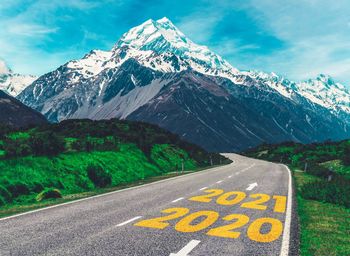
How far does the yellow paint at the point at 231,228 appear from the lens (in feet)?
27.3

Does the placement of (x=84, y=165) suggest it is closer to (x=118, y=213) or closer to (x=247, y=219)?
(x=118, y=213)

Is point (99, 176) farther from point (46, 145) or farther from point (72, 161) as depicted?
point (46, 145)

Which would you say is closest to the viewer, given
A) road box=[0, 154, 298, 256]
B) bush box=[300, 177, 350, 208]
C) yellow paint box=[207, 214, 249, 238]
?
road box=[0, 154, 298, 256]

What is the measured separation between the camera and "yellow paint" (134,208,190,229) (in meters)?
9.03

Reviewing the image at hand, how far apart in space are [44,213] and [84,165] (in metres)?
12.4

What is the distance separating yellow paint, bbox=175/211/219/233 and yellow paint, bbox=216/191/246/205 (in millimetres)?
2271

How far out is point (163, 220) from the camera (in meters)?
9.68

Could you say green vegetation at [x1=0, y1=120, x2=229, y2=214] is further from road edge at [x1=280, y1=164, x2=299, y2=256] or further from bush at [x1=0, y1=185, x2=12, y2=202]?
road edge at [x1=280, y1=164, x2=299, y2=256]

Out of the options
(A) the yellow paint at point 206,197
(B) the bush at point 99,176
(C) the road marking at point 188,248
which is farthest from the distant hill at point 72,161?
(C) the road marking at point 188,248

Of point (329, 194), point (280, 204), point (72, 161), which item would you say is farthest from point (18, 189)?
point (329, 194)

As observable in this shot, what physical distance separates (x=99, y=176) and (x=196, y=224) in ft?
48.2

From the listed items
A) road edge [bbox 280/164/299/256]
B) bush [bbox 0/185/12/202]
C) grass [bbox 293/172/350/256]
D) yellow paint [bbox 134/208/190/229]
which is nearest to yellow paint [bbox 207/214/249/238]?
road edge [bbox 280/164/299/256]

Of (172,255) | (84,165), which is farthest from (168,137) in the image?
(172,255)

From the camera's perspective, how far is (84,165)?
23188 millimetres
